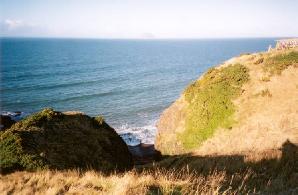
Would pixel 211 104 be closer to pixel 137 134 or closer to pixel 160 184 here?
pixel 160 184

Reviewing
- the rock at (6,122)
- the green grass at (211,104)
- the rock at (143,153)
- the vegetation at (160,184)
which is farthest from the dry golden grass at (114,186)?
A: the rock at (6,122)

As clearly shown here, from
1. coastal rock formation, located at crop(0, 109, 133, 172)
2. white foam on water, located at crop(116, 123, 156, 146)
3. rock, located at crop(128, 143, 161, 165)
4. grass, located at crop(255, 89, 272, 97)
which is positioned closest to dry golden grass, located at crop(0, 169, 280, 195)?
coastal rock formation, located at crop(0, 109, 133, 172)

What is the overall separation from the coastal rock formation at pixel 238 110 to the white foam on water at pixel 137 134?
12.1 m

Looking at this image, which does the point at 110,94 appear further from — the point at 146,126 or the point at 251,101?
the point at 251,101

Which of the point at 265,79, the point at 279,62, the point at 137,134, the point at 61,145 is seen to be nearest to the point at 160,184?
the point at 61,145

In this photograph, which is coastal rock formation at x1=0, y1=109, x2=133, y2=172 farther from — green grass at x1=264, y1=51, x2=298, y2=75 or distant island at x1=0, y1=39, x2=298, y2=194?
green grass at x1=264, y1=51, x2=298, y2=75

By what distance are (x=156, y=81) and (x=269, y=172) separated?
224 ft

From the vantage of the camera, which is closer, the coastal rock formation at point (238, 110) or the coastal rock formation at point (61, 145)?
the coastal rock formation at point (61, 145)

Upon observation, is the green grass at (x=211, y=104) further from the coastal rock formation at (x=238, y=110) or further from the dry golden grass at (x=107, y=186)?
the dry golden grass at (x=107, y=186)

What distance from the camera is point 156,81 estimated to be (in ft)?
260

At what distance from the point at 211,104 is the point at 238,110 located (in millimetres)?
2187

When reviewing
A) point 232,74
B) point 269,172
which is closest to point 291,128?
point 232,74

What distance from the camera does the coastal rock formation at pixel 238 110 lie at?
20.7 m

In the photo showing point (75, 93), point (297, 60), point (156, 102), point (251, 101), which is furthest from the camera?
point (75, 93)
